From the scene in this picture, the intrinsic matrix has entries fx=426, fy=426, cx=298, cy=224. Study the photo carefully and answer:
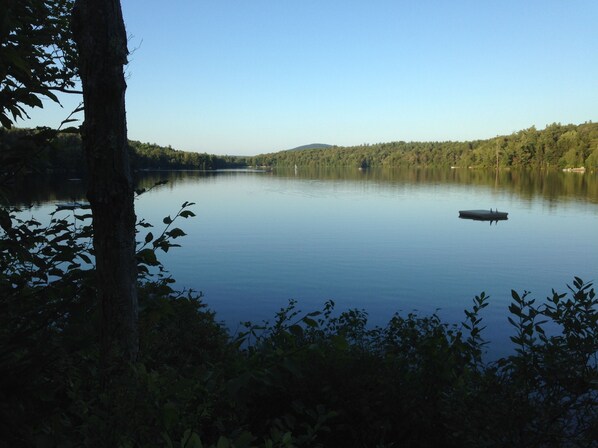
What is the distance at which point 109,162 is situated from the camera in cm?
264

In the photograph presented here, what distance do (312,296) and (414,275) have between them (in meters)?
6.82

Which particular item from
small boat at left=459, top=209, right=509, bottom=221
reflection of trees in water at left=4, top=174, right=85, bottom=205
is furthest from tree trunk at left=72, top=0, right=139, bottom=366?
small boat at left=459, top=209, right=509, bottom=221

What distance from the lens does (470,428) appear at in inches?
155

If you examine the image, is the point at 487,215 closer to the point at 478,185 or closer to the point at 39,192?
the point at 478,185

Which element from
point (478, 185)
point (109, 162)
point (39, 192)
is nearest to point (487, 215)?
point (109, 162)

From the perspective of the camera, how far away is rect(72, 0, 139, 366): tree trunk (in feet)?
8.57

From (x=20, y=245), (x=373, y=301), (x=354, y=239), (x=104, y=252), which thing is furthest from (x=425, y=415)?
(x=354, y=239)

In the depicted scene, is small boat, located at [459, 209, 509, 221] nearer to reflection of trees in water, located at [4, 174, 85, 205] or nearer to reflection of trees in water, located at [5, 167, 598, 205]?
reflection of trees in water, located at [5, 167, 598, 205]

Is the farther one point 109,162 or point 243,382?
point 109,162

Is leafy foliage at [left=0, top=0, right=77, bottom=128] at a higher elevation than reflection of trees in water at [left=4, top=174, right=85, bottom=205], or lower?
higher

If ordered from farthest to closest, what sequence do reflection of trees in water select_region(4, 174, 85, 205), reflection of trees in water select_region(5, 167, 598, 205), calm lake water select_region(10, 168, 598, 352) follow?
reflection of trees in water select_region(5, 167, 598, 205) → calm lake water select_region(10, 168, 598, 352) → reflection of trees in water select_region(4, 174, 85, 205)

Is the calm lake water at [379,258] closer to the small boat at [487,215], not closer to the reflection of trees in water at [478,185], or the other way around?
the small boat at [487,215]

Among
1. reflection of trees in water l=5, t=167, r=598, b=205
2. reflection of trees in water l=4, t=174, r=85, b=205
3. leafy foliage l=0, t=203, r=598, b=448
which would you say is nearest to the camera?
leafy foliage l=0, t=203, r=598, b=448

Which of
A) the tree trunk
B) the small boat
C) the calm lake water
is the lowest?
the calm lake water
